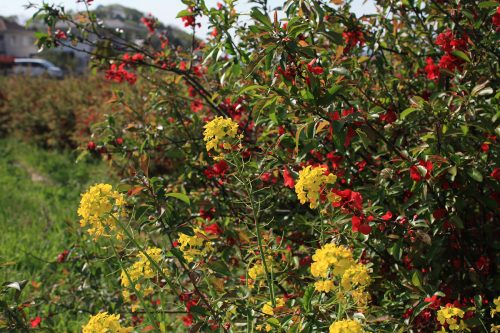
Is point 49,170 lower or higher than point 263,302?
lower

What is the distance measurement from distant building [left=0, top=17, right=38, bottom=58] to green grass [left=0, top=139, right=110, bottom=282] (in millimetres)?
48123

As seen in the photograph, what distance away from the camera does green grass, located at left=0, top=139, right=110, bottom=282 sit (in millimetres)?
4047

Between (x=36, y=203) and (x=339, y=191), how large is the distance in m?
4.70

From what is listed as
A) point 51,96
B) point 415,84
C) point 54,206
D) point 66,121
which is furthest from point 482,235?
point 51,96

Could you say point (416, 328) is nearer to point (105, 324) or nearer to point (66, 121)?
point (105, 324)

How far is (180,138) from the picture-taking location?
3021mm

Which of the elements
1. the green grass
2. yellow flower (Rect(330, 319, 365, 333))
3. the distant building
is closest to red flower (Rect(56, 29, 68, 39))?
the green grass

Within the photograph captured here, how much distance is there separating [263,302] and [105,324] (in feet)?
1.71

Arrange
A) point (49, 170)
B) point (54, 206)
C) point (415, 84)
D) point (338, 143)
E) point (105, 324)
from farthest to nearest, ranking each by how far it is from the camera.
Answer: point (49, 170), point (54, 206), point (415, 84), point (338, 143), point (105, 324)

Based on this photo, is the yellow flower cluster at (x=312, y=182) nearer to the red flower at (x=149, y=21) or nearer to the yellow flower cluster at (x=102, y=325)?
the yellow flower cluster at (x=102, y=325)

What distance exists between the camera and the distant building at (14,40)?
5191cm

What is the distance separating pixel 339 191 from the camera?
5.18 feet

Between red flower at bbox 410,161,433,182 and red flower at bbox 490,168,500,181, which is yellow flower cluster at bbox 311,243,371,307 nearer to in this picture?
red flower at bbox 410,161,433,182

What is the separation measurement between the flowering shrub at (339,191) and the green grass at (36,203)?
1083 mm
